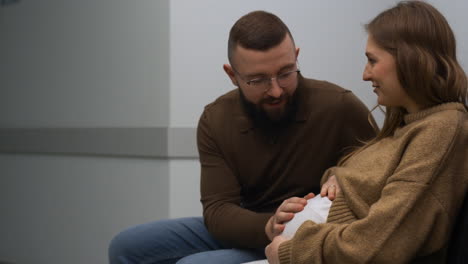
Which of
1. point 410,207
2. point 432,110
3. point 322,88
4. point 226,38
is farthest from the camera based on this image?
point 226,38

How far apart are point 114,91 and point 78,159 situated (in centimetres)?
56

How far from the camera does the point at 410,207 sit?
118cm

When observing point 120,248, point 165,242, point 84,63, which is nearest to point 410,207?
point 165,242

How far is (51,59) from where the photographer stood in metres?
3.68

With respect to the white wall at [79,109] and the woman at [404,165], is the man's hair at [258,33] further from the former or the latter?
the white wall at [79,109]

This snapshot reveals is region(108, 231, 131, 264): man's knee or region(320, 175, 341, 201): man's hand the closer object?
region(320, 175, 341, 201): man's hand

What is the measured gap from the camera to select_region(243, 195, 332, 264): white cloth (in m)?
1.36

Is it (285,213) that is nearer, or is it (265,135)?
(285,213)

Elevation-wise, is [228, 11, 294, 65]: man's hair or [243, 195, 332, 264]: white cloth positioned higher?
[228, 11, 294, 65]: man's hair

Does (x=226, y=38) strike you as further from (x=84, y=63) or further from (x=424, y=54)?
(x=424, y=54)

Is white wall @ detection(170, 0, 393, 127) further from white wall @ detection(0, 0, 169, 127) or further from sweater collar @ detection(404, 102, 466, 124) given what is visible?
sweater collar @ detection(404, 102, 466, 124)

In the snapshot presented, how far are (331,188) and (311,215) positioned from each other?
0.10m

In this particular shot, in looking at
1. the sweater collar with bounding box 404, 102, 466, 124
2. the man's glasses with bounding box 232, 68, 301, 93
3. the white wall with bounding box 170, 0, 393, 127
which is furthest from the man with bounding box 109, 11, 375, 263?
the white wall with bounding box 170, 0, 393, 127

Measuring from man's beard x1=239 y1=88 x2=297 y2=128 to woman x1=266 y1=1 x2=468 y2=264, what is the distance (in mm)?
378
